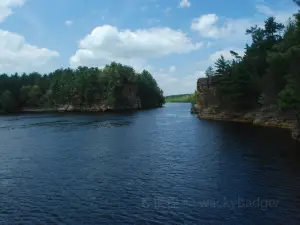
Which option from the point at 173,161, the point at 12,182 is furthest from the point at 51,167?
the point at 173,161

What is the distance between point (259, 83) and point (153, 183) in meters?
52.3

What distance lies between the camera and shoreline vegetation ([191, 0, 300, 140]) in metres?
51.5

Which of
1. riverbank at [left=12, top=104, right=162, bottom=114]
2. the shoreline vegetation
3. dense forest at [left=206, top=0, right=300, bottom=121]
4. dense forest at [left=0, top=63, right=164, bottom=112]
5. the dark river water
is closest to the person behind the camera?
the dark river water

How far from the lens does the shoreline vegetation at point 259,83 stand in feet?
169

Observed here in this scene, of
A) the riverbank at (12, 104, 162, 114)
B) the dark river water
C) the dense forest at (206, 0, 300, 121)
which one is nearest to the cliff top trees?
the dense forest at (206, 0, 300, 121)

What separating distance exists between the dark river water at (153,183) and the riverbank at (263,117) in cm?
1680

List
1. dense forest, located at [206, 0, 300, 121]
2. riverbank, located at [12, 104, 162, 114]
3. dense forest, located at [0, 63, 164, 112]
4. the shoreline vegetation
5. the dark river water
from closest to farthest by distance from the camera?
the dark river water
the shoreline vegetation
dense forest, located at [206, 0, 300, 121]
riverbank, located at [12, 104, 162, 114]
dense forest, located at [0, 63, 164, 112]

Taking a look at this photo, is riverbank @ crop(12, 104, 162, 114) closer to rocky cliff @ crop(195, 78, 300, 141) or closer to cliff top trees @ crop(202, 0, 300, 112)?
rocky cliff @ crop(195, 78, 300, 141)

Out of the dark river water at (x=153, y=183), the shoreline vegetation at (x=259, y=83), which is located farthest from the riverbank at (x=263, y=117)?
the dark river water at (x=153, y=183)

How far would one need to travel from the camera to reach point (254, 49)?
236 ft

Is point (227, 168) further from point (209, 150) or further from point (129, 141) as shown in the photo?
point (129, 141)

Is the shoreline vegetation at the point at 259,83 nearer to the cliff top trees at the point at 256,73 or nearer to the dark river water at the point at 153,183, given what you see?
the cliff top trees at the point at 256,73

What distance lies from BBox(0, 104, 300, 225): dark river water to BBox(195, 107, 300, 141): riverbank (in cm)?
1680

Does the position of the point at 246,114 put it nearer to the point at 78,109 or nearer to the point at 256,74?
the point at 256,74
